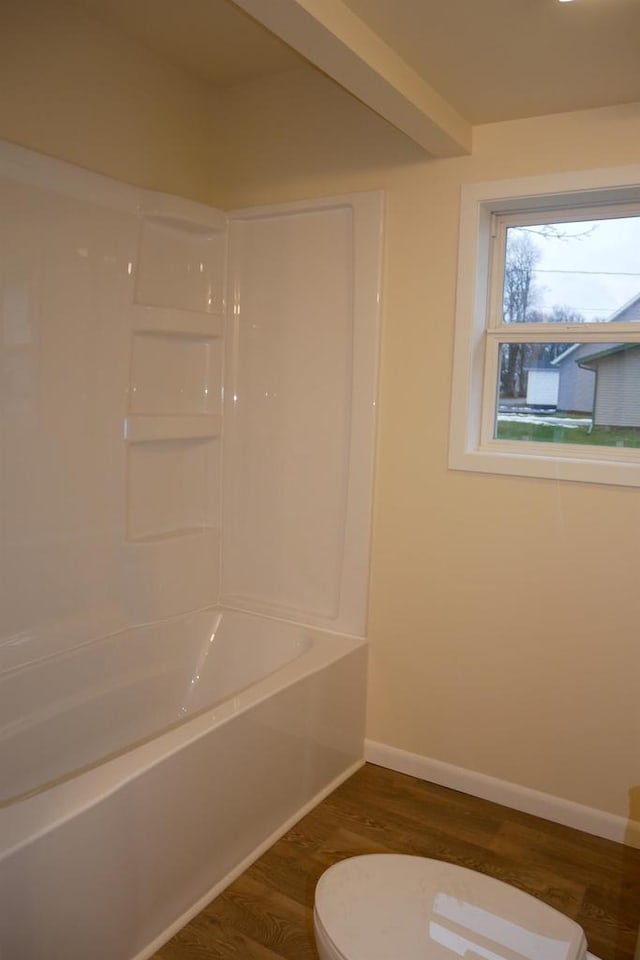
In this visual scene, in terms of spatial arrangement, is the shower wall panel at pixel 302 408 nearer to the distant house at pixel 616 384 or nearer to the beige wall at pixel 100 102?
the beige wall at pixel 100 102

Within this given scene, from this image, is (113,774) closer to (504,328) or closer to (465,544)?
(465,544)

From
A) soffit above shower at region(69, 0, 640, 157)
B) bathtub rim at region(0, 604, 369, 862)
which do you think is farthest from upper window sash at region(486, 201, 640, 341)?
bathtub rim at region(0, 604, 369, 862)

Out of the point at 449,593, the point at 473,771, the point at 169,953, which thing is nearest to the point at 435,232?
the point at 449,593

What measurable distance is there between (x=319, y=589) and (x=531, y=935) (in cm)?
166

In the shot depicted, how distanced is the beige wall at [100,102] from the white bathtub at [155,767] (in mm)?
1747

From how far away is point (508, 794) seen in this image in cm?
263

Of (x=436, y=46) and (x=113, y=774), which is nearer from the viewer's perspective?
(x=113, y=774)

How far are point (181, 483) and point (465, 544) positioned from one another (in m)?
1.21

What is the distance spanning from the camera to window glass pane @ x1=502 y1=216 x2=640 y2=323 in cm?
244

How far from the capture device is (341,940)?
55.6 inches

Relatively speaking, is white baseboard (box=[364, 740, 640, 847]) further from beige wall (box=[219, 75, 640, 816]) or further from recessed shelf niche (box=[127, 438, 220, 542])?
recessed shelf niche (box=[127, 438, 220, 542])

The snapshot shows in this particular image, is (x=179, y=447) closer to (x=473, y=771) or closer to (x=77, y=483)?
(x=77, y=483)

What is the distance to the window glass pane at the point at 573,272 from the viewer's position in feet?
7.99

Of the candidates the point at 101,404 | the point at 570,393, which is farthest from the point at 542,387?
the point at 101,404
